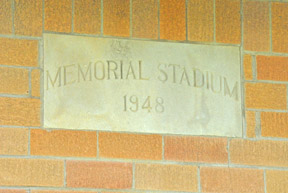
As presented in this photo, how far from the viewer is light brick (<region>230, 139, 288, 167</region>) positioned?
4.03m

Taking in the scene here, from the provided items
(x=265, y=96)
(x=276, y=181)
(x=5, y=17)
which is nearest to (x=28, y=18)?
(x=5, y=17)

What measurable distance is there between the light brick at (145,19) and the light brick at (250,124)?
0.58 meters

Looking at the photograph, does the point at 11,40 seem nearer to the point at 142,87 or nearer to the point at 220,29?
the point at 142,87

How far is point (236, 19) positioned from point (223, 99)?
1.36 ft

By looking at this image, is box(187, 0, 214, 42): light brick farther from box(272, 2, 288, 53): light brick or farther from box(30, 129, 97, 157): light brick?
box(30, 129, 97, 157): light brick

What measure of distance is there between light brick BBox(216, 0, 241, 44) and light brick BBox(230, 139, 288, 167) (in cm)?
50

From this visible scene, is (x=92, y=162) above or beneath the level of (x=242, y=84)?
beneath

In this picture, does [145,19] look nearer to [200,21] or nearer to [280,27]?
[200,21]

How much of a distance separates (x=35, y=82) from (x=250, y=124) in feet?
3.42

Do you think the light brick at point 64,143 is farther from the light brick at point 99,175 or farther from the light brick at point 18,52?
the light brick at point 18,52

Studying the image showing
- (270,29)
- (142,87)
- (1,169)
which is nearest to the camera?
(1,169)

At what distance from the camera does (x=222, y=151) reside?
4.01 metres

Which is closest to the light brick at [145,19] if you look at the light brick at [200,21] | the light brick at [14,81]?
the light brick at [200,21]

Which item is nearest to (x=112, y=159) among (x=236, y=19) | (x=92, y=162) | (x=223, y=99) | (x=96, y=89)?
(x=92, y=162)
